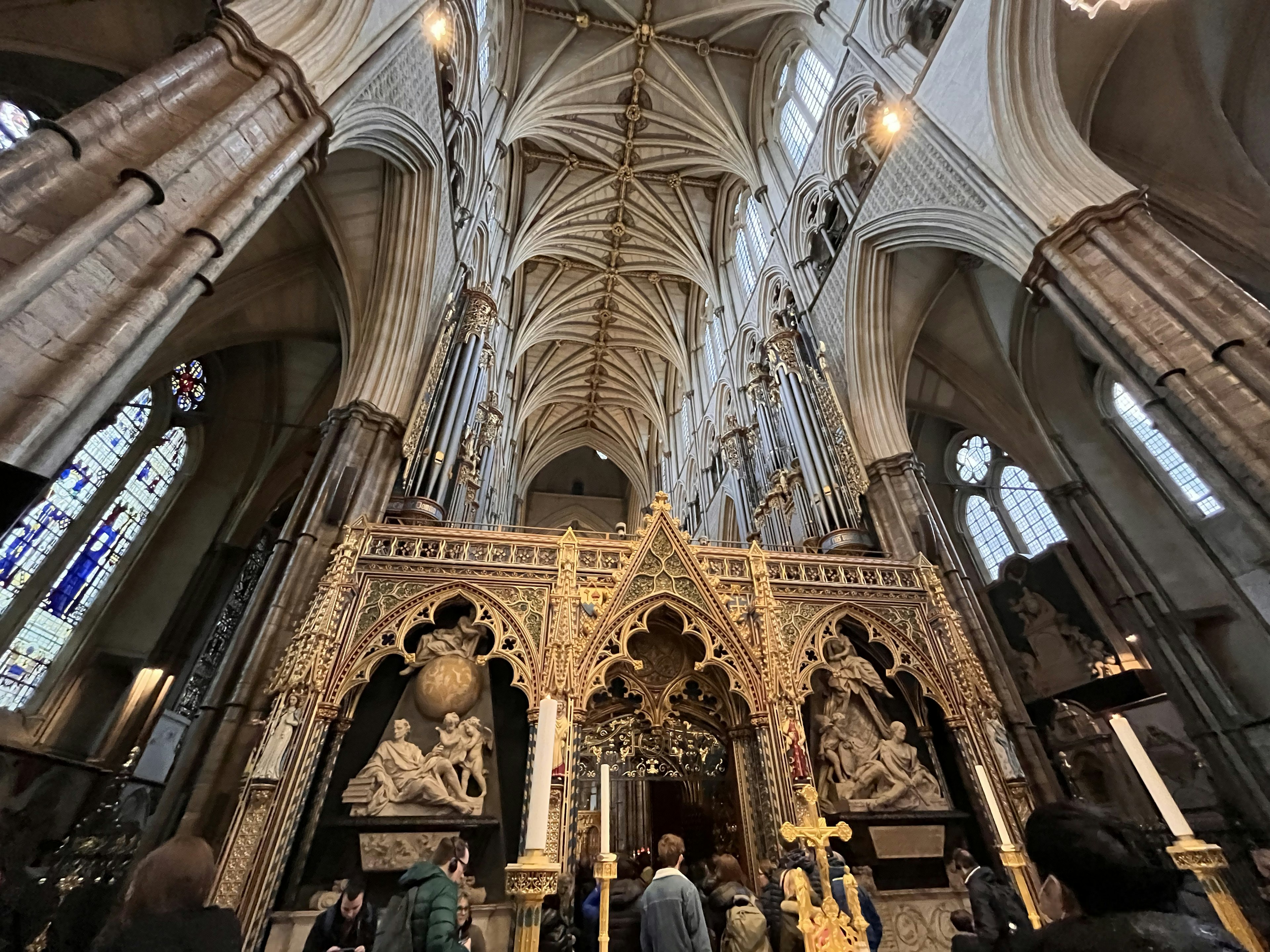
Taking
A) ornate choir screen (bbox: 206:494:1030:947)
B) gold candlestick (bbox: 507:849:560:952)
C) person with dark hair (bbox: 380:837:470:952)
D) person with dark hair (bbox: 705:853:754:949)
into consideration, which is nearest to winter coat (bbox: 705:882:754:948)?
person with dark hair (bbox: 705:853:754:949)

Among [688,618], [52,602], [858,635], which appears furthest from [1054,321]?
[52,602]

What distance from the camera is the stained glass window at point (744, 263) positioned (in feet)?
53.4

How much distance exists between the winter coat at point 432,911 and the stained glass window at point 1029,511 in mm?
11233

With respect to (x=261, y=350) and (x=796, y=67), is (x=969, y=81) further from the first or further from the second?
(x=261, y=350)

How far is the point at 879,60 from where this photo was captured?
10.3m

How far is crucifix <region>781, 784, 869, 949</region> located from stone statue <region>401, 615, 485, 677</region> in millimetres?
4098

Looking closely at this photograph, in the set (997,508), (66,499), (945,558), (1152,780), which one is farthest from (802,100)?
(66,499)

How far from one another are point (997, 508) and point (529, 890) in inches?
514

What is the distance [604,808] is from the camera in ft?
10.2

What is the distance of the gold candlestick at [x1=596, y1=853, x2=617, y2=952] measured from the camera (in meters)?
2.62

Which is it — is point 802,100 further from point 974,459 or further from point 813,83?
point 974,459

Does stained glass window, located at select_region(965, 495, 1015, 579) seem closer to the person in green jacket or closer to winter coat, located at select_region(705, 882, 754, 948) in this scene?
winter coat, located at select_region(705, 882, 754, 948)

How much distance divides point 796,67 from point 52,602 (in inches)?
742

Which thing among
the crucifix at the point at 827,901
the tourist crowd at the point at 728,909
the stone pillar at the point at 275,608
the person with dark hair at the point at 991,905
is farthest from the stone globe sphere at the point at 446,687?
the person with dark hair at the point at 991,905
